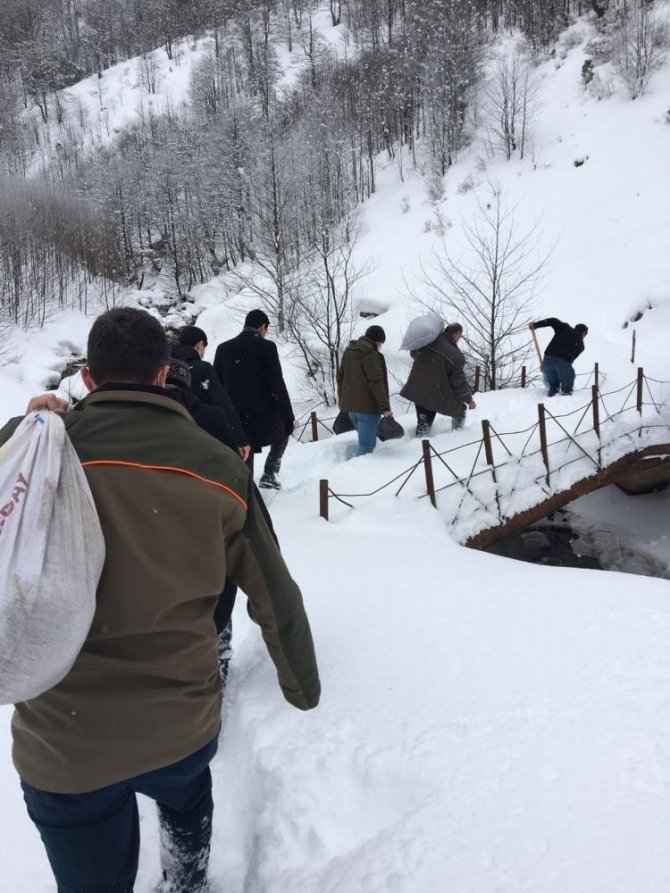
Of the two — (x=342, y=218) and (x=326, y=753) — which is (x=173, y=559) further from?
(x=342, y=218)

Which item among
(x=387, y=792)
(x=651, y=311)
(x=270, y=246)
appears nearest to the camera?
(x=387, y=792)

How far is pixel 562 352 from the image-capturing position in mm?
8961

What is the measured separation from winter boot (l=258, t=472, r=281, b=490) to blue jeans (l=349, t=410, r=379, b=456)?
51.2 inches

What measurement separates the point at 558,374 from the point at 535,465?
109 inches

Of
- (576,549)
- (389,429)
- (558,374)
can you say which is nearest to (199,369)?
(389,429)

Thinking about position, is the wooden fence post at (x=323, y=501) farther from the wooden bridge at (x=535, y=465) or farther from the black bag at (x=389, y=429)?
the black bag at (x=389, y=429)

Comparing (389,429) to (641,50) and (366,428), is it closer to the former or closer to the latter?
(366,428)

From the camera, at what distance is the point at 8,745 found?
2.74 m

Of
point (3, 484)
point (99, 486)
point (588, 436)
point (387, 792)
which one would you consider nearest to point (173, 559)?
point (99, 486)

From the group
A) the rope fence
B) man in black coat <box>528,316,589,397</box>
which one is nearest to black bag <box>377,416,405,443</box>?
the rope fence

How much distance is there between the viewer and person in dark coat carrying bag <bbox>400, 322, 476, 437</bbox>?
680 cm

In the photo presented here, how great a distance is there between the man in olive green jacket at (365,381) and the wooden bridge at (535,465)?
0.82 meters

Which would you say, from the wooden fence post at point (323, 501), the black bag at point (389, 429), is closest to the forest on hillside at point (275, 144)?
the black bag at point (389, 429)

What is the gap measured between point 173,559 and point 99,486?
220 mm
